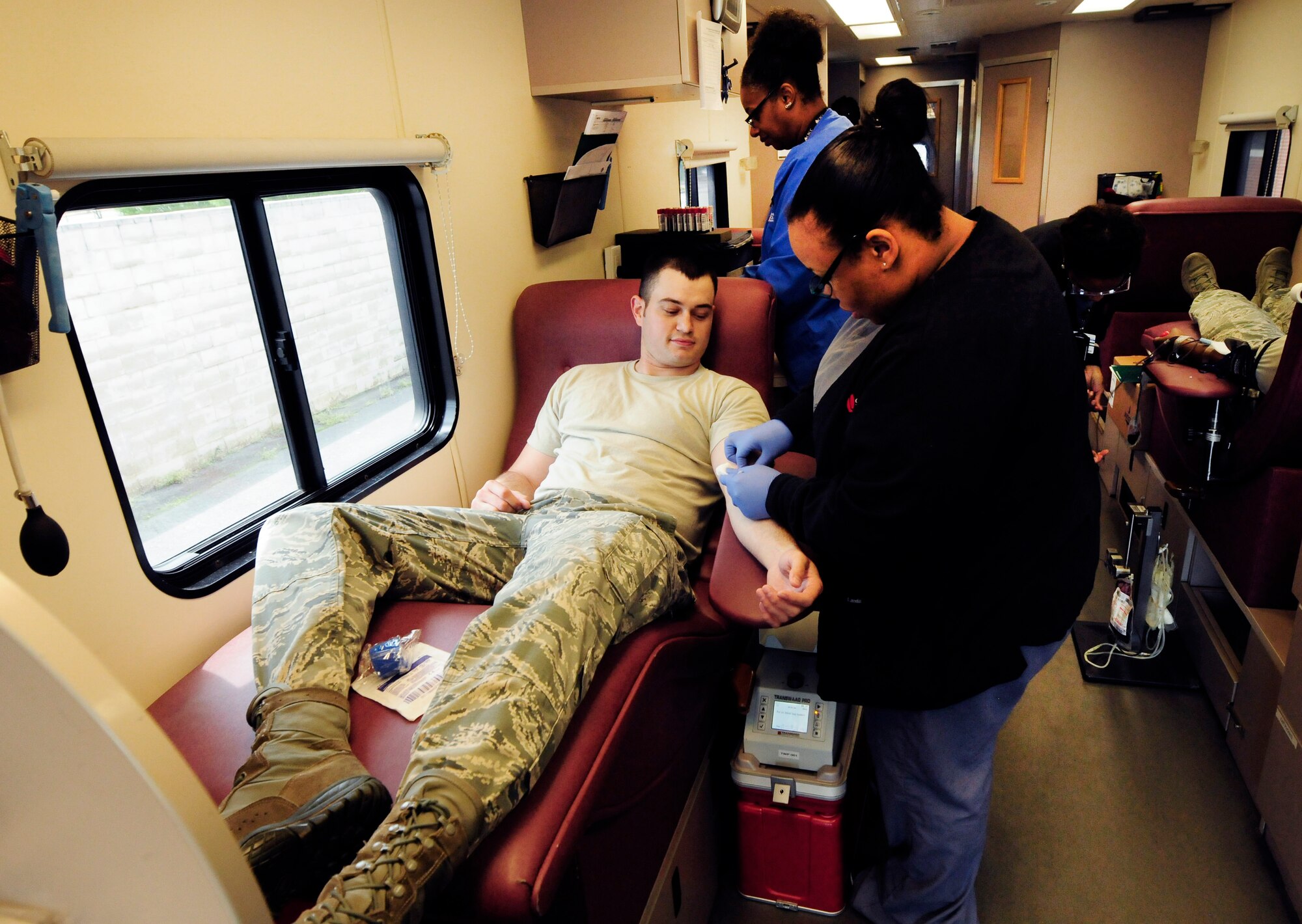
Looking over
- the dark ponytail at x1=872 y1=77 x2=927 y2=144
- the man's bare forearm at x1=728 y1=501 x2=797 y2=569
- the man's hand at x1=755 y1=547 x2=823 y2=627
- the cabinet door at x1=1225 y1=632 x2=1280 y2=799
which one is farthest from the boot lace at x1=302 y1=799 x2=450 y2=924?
the cabinet door at x1=1225 y1=632 x2=1280 y2=799

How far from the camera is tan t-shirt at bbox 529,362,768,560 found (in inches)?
82.8

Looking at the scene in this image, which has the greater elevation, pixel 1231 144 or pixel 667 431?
pixel 1231 144

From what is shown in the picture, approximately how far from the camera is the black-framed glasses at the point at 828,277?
50.9 inches

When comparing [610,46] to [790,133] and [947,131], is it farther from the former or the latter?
[947,131]

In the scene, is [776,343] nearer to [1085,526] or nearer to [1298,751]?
[1085,526]

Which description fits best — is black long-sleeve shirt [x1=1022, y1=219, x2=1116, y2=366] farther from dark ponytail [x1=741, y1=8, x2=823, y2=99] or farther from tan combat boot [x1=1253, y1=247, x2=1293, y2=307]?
tan combat boot [x1=1253, y1=247, x2=1293, y2=307]

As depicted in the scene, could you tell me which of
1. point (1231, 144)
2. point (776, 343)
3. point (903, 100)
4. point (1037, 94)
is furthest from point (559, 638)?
point (1037, 94)

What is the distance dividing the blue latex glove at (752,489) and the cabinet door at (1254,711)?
1.25 m

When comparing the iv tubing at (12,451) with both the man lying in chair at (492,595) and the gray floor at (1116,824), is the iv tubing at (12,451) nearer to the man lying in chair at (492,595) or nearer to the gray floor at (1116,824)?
the man lying in chair at (492,595)

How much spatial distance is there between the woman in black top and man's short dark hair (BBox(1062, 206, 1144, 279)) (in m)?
1.36

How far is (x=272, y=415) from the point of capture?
204cm

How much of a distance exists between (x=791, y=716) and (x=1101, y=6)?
7.00 metres

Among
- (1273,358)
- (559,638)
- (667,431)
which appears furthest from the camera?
(667,431)

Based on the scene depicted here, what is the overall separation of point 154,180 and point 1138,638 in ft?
9.73
